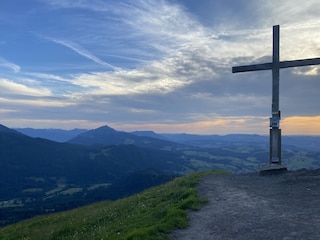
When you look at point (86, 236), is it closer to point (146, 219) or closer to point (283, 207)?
point (146, 219)

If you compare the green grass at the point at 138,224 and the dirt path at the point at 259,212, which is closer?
the dirt path at the point at 259,212

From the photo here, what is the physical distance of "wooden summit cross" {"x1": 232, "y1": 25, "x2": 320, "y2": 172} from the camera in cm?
2580

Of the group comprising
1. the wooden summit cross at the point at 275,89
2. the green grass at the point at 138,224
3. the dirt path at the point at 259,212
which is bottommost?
the green grass at the point at 138,224

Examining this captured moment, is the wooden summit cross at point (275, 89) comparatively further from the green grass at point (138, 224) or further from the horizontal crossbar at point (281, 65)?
the green grass at point (138, 224)

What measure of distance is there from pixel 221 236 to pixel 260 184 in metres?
11.1

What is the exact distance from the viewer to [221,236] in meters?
11.6

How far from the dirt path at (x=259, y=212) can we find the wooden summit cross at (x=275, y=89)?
3900 millimetres

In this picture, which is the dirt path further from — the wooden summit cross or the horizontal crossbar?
the horizontal crossbar

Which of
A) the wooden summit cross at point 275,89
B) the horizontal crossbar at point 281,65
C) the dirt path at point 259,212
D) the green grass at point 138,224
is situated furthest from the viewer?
the wooden summit cross at point 275,89

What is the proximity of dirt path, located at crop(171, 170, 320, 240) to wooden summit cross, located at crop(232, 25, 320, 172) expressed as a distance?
3900mm

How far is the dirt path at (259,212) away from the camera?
11547 mm

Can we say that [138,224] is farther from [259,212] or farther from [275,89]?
[275,89]

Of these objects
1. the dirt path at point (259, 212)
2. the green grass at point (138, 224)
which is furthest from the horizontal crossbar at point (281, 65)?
the green grass at point (138, 224)

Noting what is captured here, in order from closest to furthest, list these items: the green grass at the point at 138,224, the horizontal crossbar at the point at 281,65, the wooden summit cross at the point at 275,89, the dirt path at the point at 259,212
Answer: the dirt path at the point at 259,212, the green grass at the point at 138,224, the horizontal crossbar at the point at 281,65, the wooden summit cross at the point at 275,89
